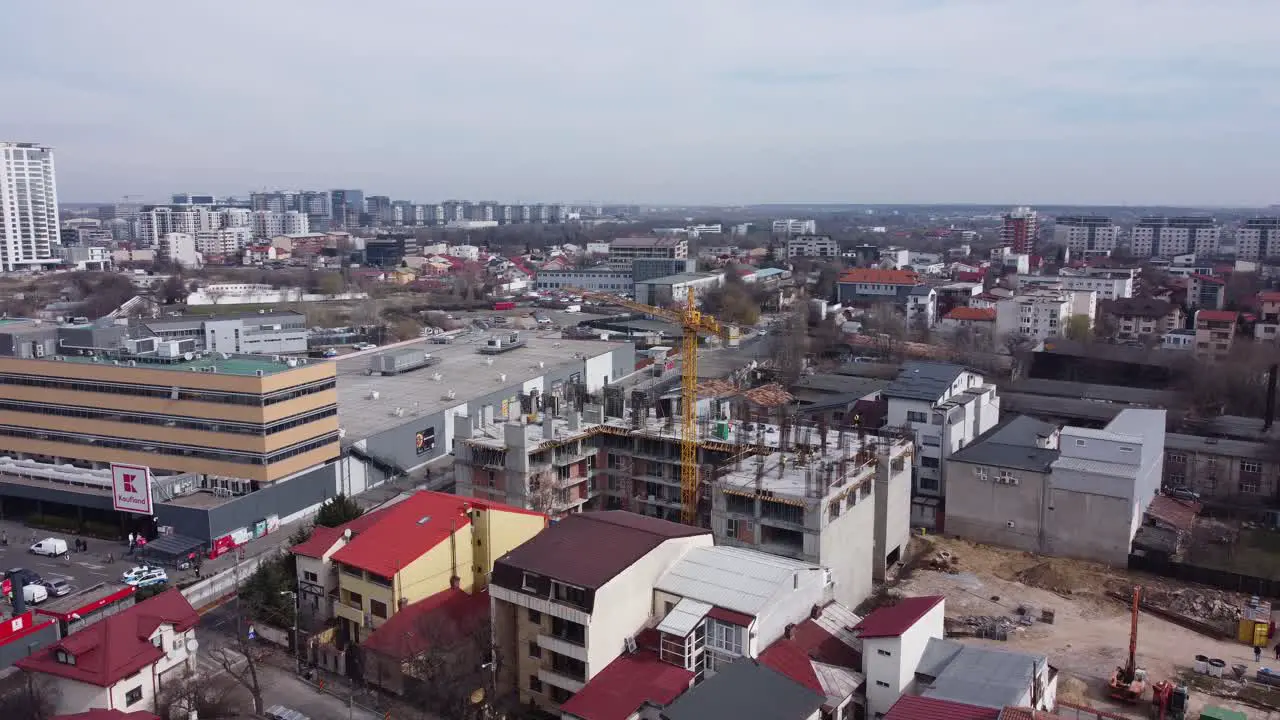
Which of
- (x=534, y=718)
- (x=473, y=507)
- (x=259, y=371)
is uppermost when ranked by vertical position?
(x=259, y=371)

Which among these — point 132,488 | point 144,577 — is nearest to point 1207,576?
point 144,577

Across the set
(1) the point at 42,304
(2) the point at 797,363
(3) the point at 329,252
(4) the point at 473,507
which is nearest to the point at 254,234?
(3) the point at 329,252

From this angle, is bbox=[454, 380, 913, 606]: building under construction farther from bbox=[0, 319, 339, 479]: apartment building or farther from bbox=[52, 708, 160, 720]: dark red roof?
bbox=[52, 708, 160, 720]: dark red roof

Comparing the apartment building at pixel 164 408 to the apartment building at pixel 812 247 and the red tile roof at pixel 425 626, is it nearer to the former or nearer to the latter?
the red tile roof at pixel 425 626

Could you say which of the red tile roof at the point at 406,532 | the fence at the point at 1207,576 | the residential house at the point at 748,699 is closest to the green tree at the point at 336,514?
the red tile roof at the point at 406,532

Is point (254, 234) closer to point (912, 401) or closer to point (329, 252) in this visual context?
point (329, 252)

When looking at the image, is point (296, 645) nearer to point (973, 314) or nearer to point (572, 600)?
point (572, 600)

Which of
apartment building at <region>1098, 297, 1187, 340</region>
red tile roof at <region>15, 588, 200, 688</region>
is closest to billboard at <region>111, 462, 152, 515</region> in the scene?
red tile roof at <region>15, 588, 200, 688</region>

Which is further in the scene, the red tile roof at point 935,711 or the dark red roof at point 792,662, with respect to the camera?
the dark red roof at point 792,662
